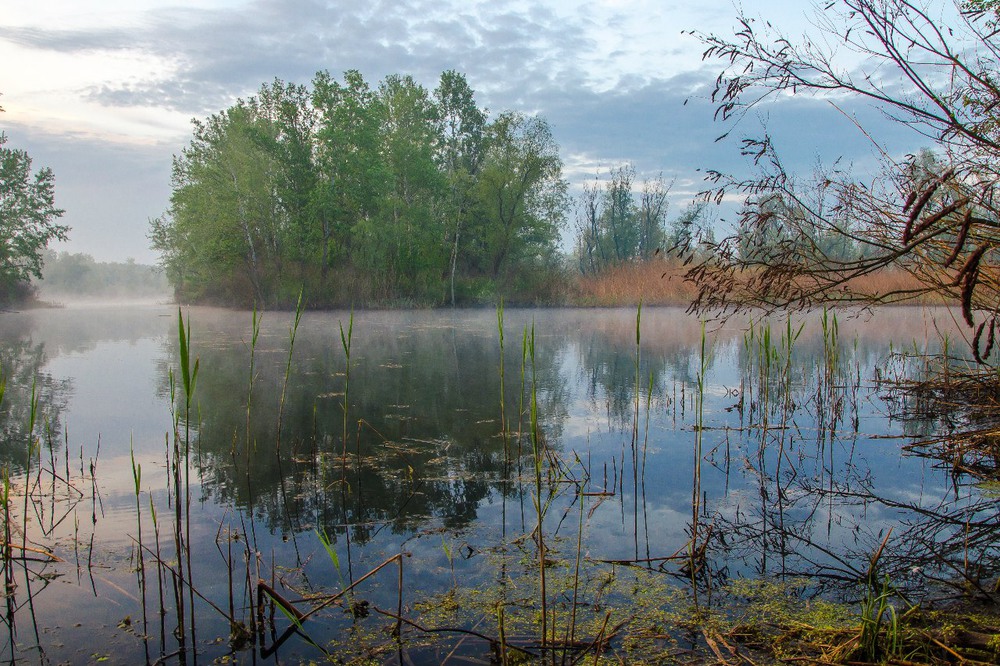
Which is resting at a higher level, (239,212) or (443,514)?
(239,212)

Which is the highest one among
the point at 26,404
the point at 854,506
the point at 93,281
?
the point at 93,281

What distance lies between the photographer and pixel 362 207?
104 feet

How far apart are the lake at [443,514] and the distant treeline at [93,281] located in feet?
252

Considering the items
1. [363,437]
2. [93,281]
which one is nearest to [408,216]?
[363,437]

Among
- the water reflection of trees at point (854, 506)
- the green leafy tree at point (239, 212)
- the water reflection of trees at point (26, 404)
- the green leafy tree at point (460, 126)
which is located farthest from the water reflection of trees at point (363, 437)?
the green leafy tree at point (460, 126)

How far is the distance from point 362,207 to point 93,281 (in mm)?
75833

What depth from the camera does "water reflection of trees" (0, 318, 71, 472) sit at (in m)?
5.59

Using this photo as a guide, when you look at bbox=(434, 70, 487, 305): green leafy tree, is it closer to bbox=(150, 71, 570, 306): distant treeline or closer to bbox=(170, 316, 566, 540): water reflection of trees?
bbox=(150, 71, 570, 306): distant treeline

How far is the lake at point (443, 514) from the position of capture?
9.07 ft

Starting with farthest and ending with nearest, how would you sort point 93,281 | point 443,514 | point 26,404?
point 93,281, point 26,404, point 443,514

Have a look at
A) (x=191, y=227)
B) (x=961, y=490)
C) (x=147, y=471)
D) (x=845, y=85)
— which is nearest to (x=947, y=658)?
(x=961, y=490)

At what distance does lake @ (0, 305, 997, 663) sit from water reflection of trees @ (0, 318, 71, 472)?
0.06 meters

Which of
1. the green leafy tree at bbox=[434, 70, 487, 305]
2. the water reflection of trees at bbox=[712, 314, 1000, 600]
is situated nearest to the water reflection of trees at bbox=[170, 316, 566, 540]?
the water reflection of trees at bbox=[712, 314, 1000, 600]

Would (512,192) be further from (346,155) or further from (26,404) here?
(26,404)
